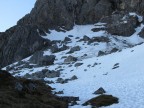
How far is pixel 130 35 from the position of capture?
Result: 336 feet

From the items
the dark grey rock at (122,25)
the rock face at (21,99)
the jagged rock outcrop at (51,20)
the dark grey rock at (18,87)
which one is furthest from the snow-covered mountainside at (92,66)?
the dark grey rock at (18,87)

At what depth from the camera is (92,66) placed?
59.5m

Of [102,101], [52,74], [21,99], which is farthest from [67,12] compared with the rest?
[21,99]

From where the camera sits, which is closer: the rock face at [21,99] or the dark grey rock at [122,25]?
the rock face at [21,99]

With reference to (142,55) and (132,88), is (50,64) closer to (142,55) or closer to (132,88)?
(142,55)

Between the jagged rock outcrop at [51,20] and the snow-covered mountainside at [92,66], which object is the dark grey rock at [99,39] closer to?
the snow-covered mountainside at [92,66]

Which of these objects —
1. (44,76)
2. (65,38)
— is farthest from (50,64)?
(65,38)

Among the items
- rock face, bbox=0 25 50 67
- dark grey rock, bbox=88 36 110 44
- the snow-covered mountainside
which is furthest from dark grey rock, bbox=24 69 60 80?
rock face, bbox=0 25 50 67

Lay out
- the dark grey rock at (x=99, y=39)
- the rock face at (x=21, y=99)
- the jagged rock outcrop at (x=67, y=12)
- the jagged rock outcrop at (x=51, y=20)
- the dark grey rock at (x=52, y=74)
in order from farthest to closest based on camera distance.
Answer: the jagged rock outcrop at (x=67, y=12) → the jagged rock outcrop at (x=51, y=20) → the dark grey rock at (x=99, y=39) → the dark grey rock at (x=52, y=74) → the rock face at (x=21, y=99)

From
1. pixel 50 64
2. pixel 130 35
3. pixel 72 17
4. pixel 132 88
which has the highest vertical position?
pixel 72 17

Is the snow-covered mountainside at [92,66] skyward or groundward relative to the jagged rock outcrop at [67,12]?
groundward

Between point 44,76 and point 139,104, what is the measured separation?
40.0 meters

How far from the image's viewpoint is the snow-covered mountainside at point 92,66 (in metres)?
32.9

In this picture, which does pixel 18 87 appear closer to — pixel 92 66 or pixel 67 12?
pixel 92 66
